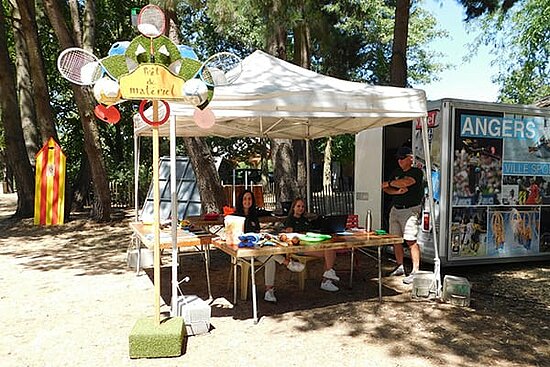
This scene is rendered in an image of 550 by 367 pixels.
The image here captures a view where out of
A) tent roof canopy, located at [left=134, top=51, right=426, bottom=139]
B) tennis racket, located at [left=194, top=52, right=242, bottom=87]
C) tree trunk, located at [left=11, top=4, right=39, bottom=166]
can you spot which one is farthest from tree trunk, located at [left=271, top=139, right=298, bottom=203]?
tree trunk, located at [left=11, top=4, right=39, bottom=166]

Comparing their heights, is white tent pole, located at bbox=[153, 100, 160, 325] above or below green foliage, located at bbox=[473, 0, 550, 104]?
below

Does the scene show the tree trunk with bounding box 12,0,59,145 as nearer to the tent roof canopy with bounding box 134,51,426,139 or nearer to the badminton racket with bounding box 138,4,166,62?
the tent roof canopy with bounding box 134,51,426,139

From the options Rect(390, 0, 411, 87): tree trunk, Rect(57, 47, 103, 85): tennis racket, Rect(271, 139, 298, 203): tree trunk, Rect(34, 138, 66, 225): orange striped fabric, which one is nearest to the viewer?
Rect(57, 47, 103, 85): tennis racket

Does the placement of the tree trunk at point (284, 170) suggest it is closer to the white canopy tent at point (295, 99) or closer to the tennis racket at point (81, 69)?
the white canopy tent at point (295, 99)

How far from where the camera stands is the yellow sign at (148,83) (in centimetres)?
328

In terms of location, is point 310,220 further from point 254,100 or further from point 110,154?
point 110,154

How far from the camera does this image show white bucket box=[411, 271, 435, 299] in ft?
15.3

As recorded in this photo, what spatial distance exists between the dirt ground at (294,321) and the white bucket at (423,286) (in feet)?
0.47

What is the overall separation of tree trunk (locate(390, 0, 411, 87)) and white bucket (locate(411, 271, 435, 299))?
488cm

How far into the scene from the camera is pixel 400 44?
851 cm

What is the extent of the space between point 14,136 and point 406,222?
10775mm

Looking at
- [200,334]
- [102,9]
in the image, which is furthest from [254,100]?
[102,9]

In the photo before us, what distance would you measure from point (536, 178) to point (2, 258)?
316 inches

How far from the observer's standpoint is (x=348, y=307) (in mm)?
4477
